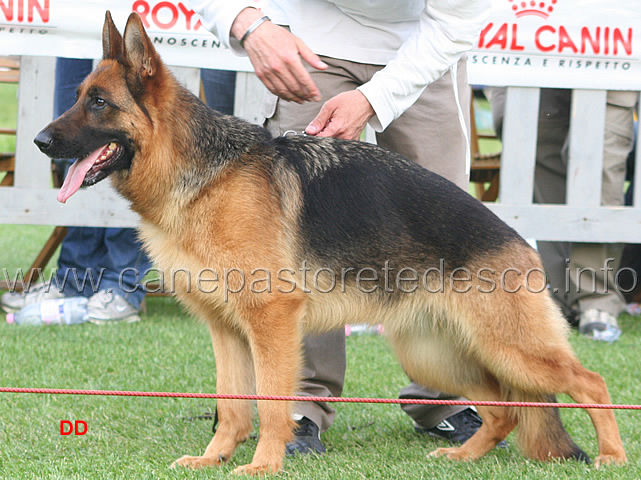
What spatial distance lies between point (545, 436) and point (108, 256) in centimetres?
373

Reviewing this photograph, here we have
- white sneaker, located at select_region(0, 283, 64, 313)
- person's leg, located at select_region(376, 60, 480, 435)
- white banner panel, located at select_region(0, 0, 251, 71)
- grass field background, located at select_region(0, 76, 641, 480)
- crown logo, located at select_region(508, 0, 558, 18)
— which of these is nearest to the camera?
grass field background, located at select_region(0, 76, 641, 480)

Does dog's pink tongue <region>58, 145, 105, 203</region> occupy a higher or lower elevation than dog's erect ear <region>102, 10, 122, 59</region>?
lower

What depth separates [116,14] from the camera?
5.19 m

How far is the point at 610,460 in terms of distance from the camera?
310cm

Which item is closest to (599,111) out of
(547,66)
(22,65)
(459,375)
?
(547,66)

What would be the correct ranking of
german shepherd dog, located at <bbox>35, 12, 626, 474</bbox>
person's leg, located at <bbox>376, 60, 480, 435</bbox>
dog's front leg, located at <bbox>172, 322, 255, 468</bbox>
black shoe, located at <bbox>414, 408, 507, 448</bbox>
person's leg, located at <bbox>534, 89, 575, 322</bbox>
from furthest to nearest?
person's leg, located at <bbox>534, 89, 575, 322</bbox>
black shoe, located at <bbox>414, 408, 507, 448</bbox>
person's leg, located at <bbox>376, 60, 480, 435</bbox>
dog's front leg, located at <bbox>172, 322, 255, 468</bbox>
german shepherd dog, located at <bbox>35, 12, 626, 474</bbox>

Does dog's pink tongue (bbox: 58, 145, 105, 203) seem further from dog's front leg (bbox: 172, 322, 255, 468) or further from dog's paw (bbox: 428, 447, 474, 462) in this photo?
dog's paw (bbox: 428, 447, 474, 462)

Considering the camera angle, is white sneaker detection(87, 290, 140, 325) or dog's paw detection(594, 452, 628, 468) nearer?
dog's paw detection(594, 452, 628, 468)

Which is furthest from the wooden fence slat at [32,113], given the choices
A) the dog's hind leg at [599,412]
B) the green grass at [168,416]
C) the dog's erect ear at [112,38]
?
the dog's hind leg at [599,412]

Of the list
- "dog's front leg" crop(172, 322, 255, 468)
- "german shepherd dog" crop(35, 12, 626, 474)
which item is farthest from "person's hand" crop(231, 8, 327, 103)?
"dog's front leg" crop(172, 322, 255, 468)

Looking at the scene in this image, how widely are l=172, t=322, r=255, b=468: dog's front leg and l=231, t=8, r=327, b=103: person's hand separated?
101 centimetres

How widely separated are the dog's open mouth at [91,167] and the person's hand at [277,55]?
0.61 metres

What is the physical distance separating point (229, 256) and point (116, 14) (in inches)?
117

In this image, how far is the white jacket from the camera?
10.2ft
